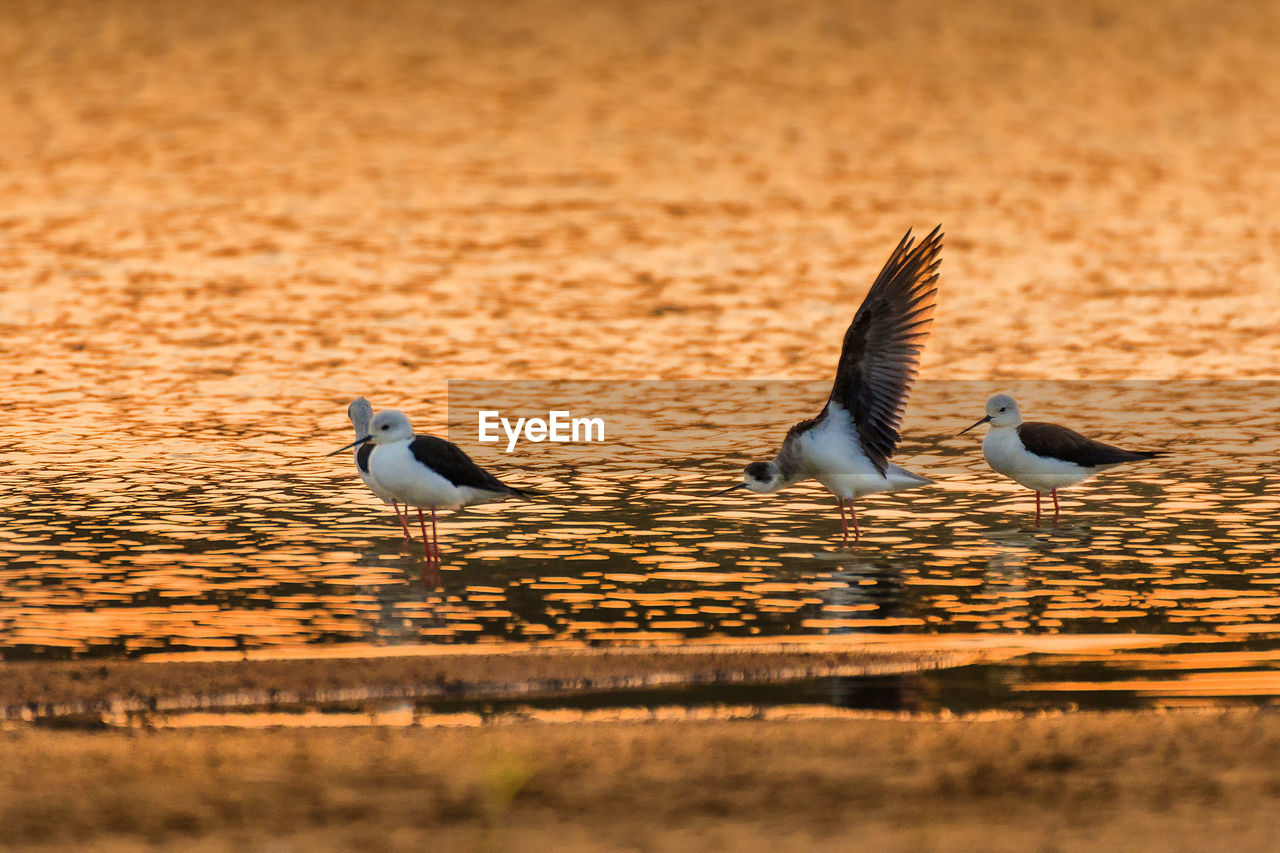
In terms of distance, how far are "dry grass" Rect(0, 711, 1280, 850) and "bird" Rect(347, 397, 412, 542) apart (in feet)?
14.0

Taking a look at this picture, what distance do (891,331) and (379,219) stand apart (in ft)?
62.3

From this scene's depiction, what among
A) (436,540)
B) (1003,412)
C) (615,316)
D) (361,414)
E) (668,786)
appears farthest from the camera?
(615,316)

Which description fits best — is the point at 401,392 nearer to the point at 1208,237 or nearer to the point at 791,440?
the point at 791,440

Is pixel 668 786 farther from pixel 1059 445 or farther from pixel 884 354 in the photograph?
pixel 1059 445

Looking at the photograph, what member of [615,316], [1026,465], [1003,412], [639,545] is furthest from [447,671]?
[615,316]

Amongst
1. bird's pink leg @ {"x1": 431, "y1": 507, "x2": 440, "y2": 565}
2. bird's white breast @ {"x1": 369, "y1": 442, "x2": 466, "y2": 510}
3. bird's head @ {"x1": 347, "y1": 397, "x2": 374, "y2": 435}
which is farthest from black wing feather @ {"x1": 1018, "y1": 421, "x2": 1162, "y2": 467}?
bird's head @ {"x1": 347, "y1": 397, "x2": 374, "y2": 435}

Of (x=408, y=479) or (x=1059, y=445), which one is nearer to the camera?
(x=408, y=479)

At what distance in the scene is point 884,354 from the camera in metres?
13.2

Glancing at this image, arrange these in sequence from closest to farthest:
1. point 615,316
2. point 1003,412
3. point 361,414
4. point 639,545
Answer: point 639,545 < point 1003,412 < point 361,414 < point 615,316

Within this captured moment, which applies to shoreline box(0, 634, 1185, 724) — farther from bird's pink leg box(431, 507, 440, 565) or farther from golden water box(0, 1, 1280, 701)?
bird's pink leg box(431, 507, 440, 565)

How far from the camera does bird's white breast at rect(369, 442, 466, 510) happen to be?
12461 millimetres

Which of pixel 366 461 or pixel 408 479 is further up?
pixel 366 461

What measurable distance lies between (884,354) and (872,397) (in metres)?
0.29

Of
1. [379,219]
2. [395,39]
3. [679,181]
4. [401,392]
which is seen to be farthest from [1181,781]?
[395,39]
